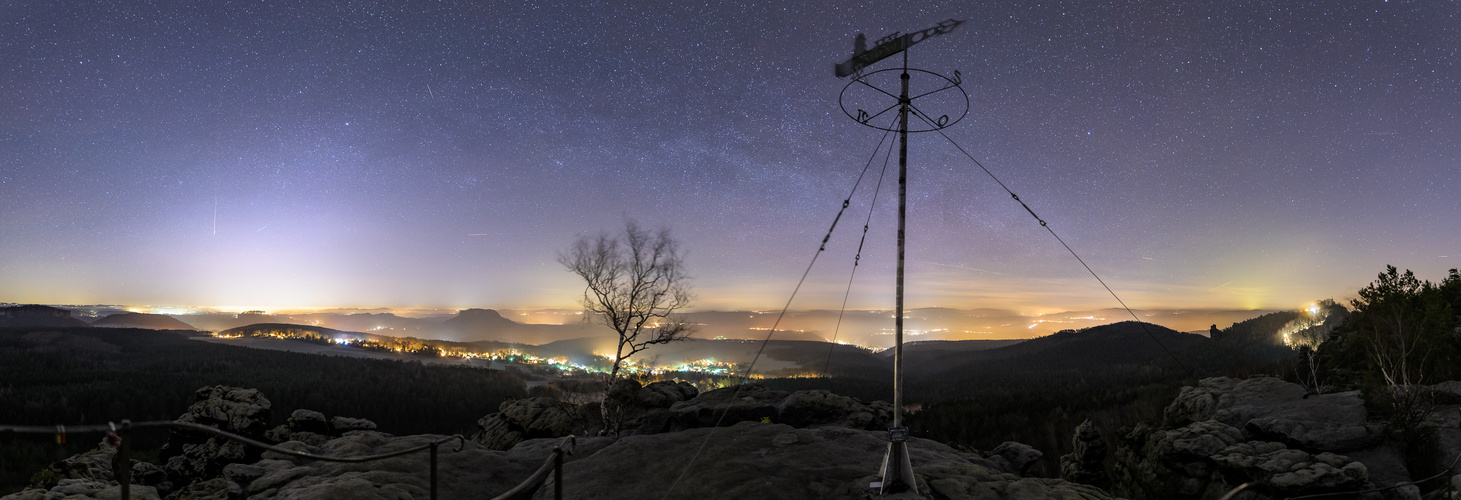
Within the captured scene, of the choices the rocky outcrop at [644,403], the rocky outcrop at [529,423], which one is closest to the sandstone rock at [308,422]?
the rocky outcrop at [529,423]

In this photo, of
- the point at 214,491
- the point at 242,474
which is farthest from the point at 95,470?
the point at 242,474

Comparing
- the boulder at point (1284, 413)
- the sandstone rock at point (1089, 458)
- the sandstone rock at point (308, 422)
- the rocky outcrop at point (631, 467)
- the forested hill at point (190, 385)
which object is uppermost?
the boulder at point (1284, 413)

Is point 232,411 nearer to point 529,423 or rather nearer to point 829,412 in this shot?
point 529,423

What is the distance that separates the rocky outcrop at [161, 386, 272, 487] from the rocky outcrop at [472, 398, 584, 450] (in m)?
10.7

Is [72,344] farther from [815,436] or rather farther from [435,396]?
[815,436]

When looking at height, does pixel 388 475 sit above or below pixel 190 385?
above

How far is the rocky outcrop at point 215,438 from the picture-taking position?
1001 inches

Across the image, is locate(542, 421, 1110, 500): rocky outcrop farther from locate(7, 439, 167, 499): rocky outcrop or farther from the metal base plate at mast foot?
locate(7, 439, 167, 499): rocky outcrop

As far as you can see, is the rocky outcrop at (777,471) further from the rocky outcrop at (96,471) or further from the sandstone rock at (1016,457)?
the rocky outcrop at (96,471)

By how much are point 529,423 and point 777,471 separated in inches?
792

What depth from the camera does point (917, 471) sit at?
52.7ft

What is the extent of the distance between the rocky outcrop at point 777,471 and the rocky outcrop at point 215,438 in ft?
63.0

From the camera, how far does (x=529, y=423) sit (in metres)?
31.9

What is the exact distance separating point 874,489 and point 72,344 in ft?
850
